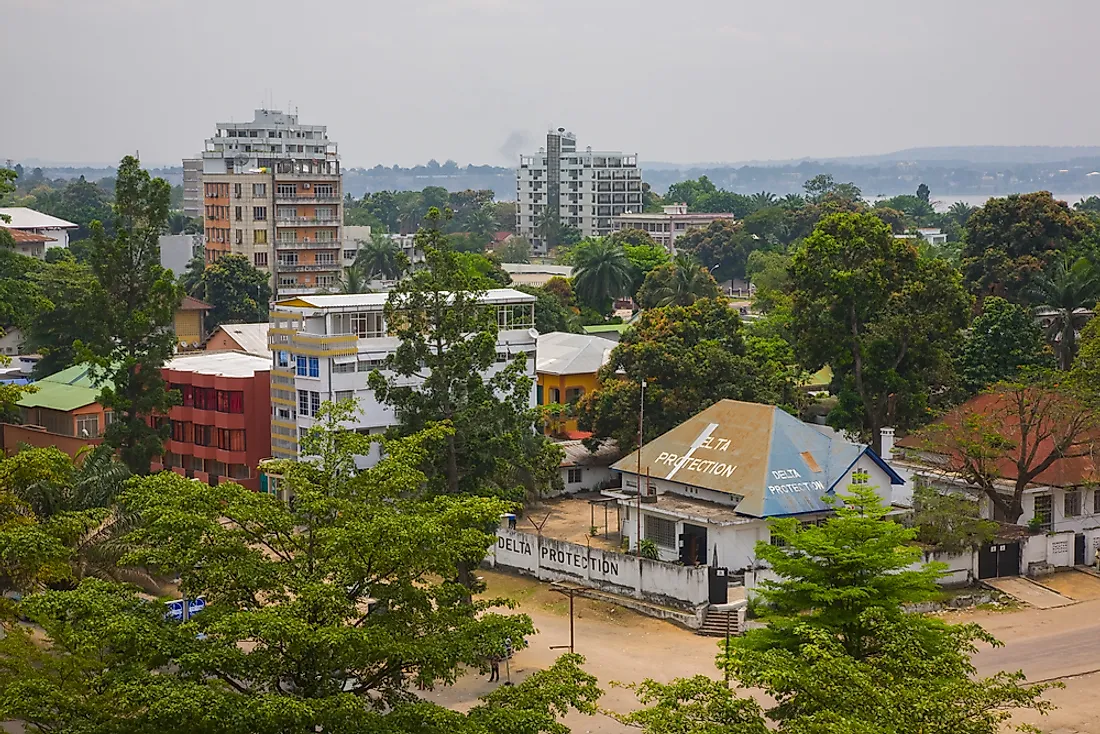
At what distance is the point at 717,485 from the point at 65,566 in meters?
20.7

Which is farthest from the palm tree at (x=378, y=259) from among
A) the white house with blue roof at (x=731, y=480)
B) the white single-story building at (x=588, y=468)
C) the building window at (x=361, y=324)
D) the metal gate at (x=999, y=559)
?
the metal gate at (x=999, y=559)

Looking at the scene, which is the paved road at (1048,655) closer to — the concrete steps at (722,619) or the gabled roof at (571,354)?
the concrete steps at (722,619)

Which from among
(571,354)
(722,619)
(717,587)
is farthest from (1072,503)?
(571,354)

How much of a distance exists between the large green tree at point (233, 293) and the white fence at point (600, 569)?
4467 cm

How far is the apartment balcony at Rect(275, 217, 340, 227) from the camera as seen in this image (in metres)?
90.8

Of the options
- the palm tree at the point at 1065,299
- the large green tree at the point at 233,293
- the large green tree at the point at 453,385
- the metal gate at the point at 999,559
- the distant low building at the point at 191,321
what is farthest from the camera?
the large green tree at the point at 233,293

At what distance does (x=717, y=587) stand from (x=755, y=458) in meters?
5.15

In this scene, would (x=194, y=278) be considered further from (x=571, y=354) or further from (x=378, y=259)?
(x=571, y=354)

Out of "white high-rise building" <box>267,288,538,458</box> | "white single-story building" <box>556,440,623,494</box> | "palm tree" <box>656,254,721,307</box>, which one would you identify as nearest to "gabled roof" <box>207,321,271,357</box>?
"white high-rise building" <box>267,288,538,458</box>

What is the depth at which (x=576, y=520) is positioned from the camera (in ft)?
143

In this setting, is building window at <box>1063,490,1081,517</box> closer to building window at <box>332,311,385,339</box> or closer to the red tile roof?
the red tile roof

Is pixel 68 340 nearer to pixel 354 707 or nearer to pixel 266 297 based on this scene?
pixel 266 297

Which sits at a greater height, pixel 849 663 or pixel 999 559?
pixel 849 663

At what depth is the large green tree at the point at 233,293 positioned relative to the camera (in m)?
80.9
